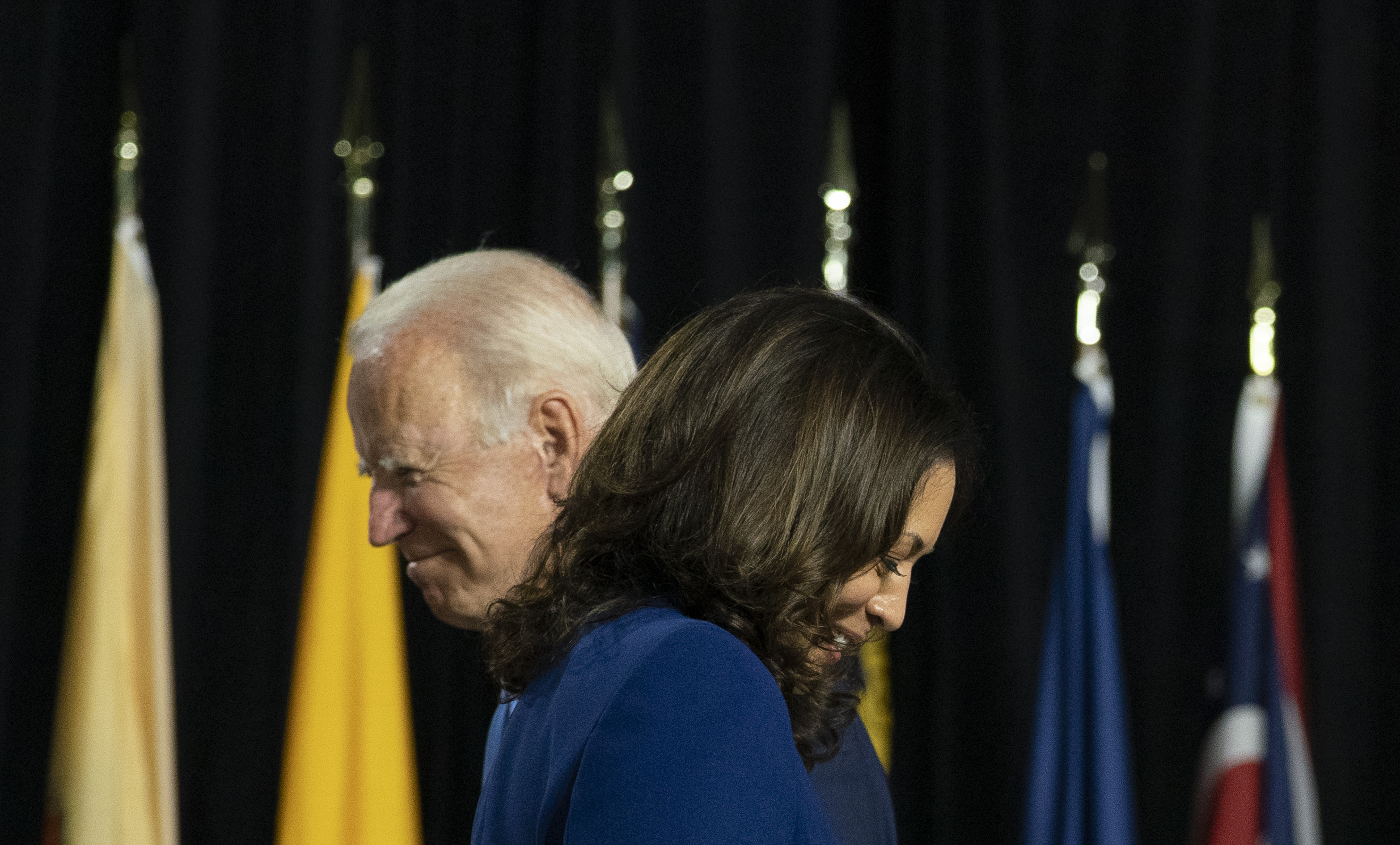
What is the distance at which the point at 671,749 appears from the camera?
2.02 ft

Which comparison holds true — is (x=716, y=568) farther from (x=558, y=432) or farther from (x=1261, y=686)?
(x=1261, y=686)

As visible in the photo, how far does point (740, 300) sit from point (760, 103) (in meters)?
1.60

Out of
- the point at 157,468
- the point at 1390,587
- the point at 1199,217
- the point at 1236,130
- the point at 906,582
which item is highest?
Result: the point at 1236,130

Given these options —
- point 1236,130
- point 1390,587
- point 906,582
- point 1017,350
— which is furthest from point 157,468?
point 1390,587

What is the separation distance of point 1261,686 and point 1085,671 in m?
0.31

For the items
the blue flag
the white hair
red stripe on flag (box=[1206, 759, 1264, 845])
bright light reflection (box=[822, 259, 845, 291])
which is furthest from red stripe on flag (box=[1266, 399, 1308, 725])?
the white hair

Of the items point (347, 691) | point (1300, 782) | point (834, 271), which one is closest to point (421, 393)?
point (347, 691)

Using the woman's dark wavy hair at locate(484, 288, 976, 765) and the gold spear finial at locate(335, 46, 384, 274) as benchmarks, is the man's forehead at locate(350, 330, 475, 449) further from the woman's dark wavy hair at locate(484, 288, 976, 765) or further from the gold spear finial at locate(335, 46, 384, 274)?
the gold spear finial at locate(335, 46, 384, 274)

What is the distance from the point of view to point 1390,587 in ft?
7.05

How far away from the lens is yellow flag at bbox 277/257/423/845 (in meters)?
2.09

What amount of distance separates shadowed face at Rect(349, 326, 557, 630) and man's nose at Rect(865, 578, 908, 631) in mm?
470

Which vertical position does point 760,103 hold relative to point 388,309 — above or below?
above

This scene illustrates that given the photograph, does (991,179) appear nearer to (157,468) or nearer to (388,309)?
(388,309)

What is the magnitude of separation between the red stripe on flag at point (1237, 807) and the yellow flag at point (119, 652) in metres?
1.81
